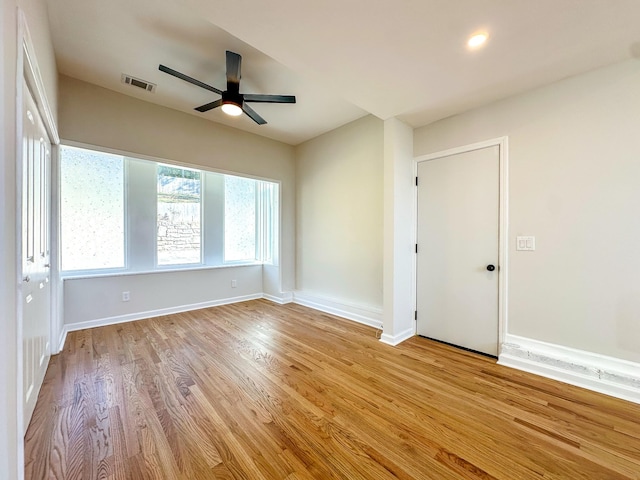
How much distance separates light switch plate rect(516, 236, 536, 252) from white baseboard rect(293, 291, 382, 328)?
1.75 meters

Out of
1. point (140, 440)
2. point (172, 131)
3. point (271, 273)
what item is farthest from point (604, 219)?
point (172, 131)

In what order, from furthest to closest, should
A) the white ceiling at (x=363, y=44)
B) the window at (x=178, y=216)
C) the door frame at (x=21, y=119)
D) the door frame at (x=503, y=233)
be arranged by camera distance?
the window at (x=178, y=216) < the door frame at (x=503, y=233) < the white ceiling at (x=363, y=44) < the door frame at (x=21, y=119)

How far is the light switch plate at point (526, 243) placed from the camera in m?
2.46

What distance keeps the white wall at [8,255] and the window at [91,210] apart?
291cm

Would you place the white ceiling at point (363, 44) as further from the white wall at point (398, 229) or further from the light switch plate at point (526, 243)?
the light switch plate at point (526, 243)

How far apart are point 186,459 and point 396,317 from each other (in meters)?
2.30

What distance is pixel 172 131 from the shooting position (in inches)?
145

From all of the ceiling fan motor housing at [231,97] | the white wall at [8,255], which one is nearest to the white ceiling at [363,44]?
the ceiling fan motor housing at [231,97]

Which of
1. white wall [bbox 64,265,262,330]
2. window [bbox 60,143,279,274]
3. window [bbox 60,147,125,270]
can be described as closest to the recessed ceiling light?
window [bbox 60,143,279,274]

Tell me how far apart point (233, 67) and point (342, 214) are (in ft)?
7.67

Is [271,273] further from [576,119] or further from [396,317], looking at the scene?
[576,119]

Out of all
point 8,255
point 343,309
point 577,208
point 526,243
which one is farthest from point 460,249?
point 8,255

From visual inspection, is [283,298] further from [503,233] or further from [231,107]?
[503,233]

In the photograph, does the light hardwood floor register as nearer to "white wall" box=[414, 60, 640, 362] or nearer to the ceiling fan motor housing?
"white wall" box=[414, 60, 640, 362]
